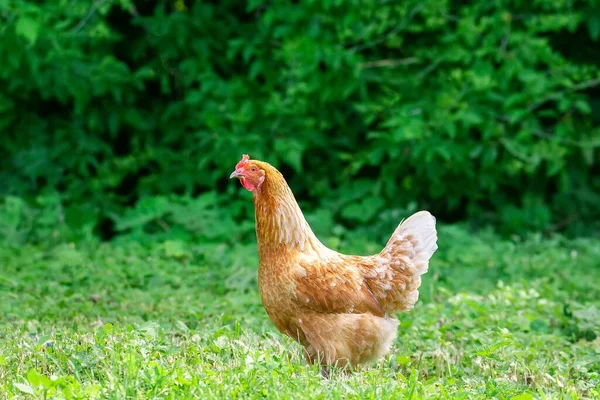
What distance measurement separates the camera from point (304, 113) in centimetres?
812

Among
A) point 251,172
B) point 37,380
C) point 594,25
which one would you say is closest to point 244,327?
point 251,172

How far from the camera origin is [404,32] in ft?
27.4

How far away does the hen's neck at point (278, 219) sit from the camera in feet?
14.4

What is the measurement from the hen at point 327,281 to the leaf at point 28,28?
3.61m

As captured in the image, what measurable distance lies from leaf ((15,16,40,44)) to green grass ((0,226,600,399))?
5.70 feet

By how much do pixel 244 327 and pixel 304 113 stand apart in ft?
11.4

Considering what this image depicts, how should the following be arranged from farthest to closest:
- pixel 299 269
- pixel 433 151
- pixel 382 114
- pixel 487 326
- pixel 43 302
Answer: pixel 382 114, pixel 433 151, pixel 43 302, pixel 487 326, pixel 299 269

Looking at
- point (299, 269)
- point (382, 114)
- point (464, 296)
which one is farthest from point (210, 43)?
point (299, 269)

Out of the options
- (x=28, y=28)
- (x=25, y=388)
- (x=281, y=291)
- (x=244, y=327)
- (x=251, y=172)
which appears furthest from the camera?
(x=28, y=28)

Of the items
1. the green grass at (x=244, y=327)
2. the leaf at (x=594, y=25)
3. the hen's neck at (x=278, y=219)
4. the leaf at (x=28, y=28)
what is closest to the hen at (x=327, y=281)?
the hen's neck at (x=278, y=219)

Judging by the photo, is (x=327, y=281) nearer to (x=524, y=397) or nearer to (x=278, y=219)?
(x=278, y=219)

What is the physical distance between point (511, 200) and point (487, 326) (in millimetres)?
3694

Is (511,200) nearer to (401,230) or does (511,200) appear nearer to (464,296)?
(464,296)

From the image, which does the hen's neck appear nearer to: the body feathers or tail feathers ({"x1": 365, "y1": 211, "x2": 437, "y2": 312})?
the body feathers
